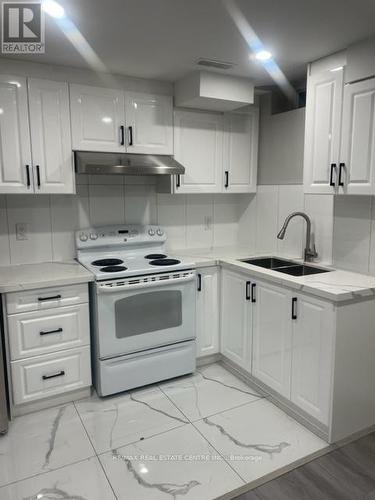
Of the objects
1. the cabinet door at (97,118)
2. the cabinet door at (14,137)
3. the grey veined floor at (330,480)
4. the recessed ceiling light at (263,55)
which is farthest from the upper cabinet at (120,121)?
the grey veined floor at (330,480)

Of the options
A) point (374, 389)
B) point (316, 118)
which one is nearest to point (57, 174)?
point (316, 118)

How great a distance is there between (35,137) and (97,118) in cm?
44

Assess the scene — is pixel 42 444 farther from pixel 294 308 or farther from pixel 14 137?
pixel 14 137

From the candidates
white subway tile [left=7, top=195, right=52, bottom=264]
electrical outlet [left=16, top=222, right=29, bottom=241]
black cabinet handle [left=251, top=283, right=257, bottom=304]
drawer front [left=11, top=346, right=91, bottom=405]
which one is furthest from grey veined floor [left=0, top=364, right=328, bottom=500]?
electrical outlet [left=16, top=222, right=29, bottom=241]

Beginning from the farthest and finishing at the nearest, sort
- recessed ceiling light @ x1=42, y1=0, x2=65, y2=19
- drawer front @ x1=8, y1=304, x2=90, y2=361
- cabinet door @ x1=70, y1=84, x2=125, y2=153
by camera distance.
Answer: cabinet door @ x1=70, y1=84, x2=125, y2=153
drawer front @ x1=8, y1=304, x2=90, y2=361
recessed ceiling light @ x1=42, y1=0, x2=65, y2=19

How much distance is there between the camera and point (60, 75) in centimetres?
241

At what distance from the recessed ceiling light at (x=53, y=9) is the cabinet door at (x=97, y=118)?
77 cm

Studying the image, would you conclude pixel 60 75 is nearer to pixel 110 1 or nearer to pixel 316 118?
pixel 110 1

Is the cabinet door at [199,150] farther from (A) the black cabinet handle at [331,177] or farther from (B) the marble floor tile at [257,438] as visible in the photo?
(B) the marble floor tile at [257,438]

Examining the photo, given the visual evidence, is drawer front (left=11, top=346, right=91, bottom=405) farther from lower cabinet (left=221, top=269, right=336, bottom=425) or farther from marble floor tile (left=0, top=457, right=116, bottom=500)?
lower cabinet (left=221, top=269, right=336, bottom=425)

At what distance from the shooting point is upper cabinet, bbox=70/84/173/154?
2.51 meters

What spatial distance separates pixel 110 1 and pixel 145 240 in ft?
5.75

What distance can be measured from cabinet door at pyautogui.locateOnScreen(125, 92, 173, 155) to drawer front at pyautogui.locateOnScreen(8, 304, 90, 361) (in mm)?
1245

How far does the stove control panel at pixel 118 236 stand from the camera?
2803 mm
